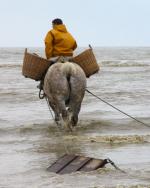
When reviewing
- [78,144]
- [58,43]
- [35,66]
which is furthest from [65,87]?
[78,144]

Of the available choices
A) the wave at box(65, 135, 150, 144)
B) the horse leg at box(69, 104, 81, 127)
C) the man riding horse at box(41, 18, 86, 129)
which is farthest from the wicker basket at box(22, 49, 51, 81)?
the wave at box(65, 135, 150, 144)

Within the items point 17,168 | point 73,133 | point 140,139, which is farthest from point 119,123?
point 17,168

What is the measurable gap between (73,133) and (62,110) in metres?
0.54

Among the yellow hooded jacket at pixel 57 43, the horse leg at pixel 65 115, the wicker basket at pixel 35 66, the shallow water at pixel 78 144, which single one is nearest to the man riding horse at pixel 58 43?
the yellow hooded jacket at pixel 57 43

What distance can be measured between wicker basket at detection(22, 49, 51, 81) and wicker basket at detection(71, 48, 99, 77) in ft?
1.89

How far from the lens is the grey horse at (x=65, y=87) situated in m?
12.4

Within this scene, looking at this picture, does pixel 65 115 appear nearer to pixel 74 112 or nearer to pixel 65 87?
pixel 74 112

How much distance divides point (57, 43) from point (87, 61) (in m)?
0.69

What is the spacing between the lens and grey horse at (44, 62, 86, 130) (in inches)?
486

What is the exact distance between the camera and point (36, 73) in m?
13.0

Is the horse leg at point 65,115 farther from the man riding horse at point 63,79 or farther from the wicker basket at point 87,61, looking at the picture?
the wicker basket at point 87,61

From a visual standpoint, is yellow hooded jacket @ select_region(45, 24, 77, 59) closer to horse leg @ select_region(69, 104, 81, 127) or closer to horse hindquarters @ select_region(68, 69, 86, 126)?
horse hindquarters @ select_region(68, 69, 86, 126)

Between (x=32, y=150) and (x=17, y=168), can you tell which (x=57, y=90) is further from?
(x=17, y=168)

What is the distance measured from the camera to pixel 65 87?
12398 mm
